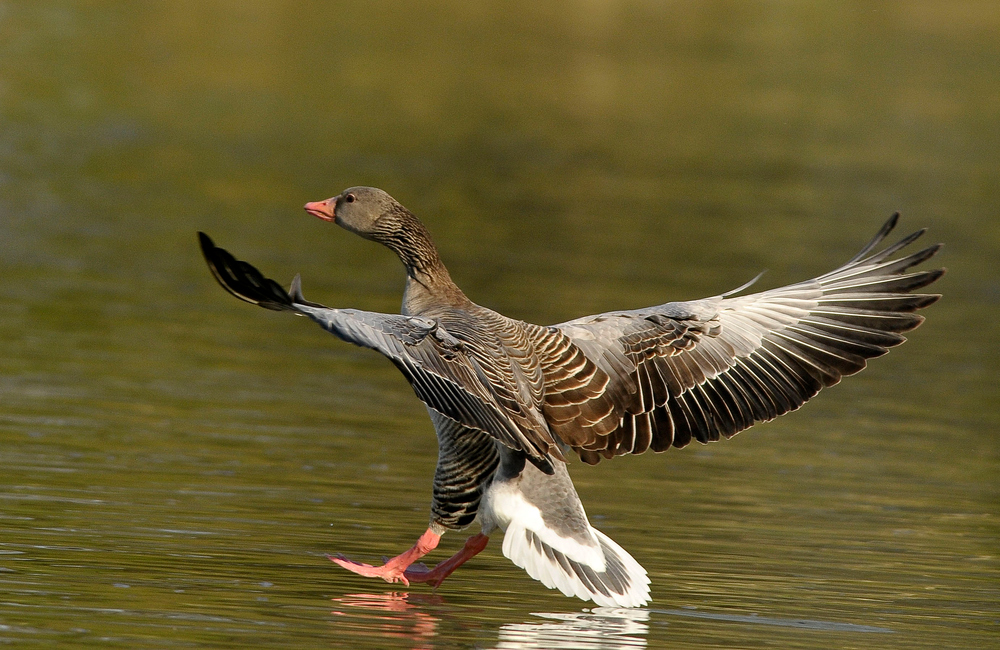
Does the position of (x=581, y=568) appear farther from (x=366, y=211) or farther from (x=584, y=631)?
(x=366, y=211)

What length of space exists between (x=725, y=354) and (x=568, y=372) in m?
1.21

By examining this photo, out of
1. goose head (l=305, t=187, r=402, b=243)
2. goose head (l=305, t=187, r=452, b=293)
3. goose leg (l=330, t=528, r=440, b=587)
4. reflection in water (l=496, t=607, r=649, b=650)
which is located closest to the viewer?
reflection in water (l=496, t=607, r=649, b=650)

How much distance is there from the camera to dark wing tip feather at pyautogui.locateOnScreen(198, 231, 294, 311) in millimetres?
7434

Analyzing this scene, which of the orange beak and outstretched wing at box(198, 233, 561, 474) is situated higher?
the orange beak

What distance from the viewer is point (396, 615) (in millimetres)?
8562

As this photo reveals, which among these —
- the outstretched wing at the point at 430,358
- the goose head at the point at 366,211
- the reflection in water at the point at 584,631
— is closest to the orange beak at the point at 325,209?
the goose head at the point at 366,211

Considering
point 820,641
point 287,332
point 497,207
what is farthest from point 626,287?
point 820,641

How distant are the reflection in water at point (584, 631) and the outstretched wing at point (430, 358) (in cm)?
83

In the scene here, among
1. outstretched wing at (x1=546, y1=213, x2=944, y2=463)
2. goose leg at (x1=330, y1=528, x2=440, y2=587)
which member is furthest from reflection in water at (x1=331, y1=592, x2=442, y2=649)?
outstretched wing at (x1=546, y1=213, x2=944, y2=463)

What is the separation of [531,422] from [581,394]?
23.9 inches

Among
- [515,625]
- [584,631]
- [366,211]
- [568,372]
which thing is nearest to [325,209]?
[366,211]

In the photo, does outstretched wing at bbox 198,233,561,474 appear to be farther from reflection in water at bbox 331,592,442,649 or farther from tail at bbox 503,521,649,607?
reflection in water at bbox 331,592,442,649

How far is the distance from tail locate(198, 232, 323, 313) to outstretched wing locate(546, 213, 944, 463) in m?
1.95

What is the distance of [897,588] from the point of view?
31.2ft
